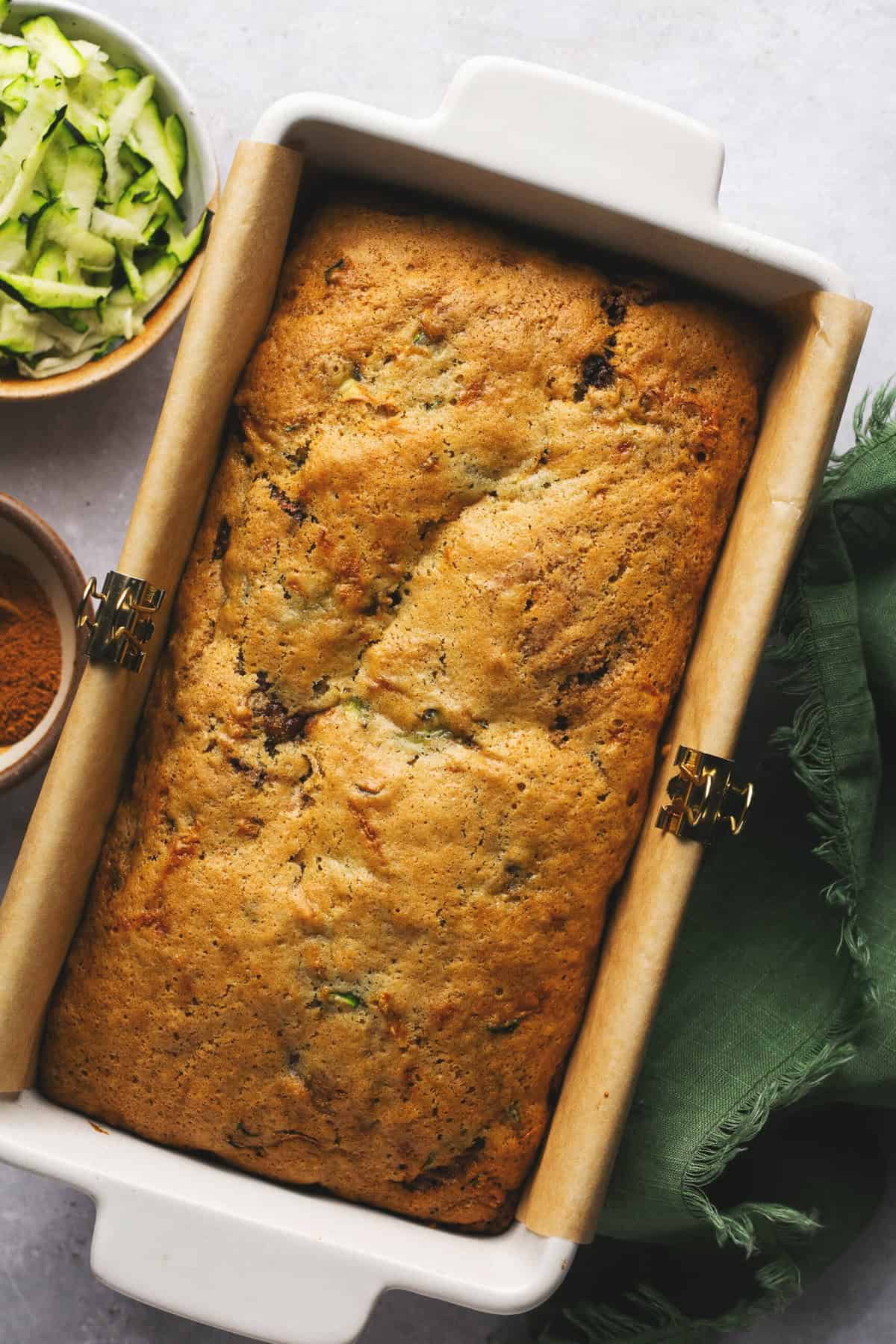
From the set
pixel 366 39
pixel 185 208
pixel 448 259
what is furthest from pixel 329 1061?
pixel 366 39

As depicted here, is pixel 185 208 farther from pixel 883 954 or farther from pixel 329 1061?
pixel 883 954

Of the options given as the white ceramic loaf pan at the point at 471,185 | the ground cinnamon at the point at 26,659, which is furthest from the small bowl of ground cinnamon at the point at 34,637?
the white ceramic loaf pan at the point at 471,185

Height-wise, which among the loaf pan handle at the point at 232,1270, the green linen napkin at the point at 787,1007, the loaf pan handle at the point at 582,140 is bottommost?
the loaf pan handle at the point at 232,1270

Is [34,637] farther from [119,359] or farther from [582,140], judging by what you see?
[582,140]

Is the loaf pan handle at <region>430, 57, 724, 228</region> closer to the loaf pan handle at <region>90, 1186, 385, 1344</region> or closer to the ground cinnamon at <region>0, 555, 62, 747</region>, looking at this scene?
the ground cinnamon at <region>0, 555, 62, 747</region>

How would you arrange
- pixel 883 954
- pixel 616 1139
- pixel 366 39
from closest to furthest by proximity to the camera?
pixel 616 1139 < pixel 883 954 < pixel 366 39

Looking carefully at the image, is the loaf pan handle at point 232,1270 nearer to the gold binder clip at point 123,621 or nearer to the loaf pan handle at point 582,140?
the gold binder clip at point 123,621

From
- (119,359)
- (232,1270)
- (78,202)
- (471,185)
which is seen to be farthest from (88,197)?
(232,1270)
